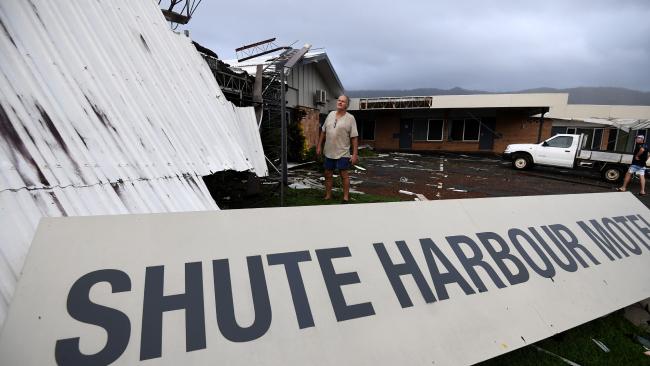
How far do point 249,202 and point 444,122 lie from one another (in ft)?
70.8

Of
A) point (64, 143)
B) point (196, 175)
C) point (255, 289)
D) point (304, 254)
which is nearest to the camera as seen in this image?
point (255, 289)

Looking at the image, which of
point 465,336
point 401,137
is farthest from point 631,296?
point 401,137

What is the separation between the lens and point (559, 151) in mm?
13008

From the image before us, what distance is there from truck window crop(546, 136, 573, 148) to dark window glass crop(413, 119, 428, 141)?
1178 cm

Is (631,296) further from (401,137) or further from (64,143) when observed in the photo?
(401,137)

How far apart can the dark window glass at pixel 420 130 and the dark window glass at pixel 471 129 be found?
118 inches

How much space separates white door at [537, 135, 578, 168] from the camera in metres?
12.7

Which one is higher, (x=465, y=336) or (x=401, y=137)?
(x=465, y=336)

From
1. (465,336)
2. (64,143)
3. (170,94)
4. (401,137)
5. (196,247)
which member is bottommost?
(401,137)

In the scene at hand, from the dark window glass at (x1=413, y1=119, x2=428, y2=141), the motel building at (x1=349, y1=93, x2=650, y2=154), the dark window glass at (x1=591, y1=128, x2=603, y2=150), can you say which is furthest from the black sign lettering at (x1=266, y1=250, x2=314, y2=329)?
the dark window glass at (x1=591, y1=128, x2=603, y2=150)

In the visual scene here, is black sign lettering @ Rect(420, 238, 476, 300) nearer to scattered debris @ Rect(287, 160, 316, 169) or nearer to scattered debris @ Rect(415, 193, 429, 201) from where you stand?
scattered debris @ Rect(415, 193, 429, 201)

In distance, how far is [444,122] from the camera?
24469 mm

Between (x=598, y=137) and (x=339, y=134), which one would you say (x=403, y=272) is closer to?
(x=339, y=134)

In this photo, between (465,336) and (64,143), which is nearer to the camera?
(465,336)
